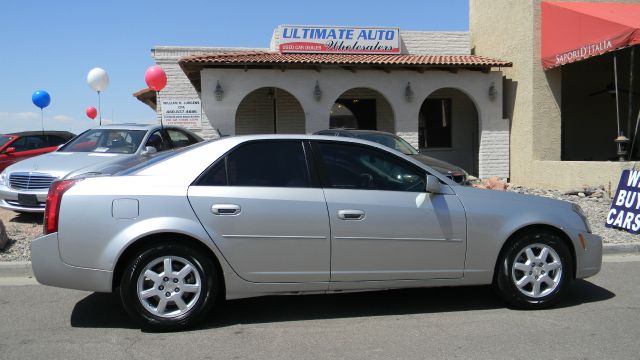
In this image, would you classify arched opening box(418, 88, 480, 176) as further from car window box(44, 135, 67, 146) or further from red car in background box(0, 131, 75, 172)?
red car in background box(0, 131, 75, 172)

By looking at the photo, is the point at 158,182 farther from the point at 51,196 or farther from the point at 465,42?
the point at 465,42

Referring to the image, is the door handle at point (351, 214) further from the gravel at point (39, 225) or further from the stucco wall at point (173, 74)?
the stucco wall at point (173, 74)

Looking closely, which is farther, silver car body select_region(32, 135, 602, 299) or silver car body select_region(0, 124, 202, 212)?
silver car body select_region(0, 124, 202, 212)

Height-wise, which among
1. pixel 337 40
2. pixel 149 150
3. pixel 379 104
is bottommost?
pixel 149 150

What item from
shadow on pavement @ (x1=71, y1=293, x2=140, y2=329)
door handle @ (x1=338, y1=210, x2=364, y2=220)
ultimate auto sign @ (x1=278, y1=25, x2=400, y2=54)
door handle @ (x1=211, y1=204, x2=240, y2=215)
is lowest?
shadow on pavement @ (x1=71, y1=293, x2=140, y2=329)

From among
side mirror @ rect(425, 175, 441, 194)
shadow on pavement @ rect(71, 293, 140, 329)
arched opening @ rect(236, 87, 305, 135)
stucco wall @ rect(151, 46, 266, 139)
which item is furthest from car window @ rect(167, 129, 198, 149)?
stucco wall @ rect(151, 46, 266, 139)

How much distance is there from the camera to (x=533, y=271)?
4824 mm

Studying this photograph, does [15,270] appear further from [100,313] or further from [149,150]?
[149,150]

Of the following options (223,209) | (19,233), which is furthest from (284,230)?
Result: (19,233)

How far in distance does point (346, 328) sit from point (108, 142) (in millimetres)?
6072

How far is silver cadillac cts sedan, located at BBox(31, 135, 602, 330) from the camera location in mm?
4242

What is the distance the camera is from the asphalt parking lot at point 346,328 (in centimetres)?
397

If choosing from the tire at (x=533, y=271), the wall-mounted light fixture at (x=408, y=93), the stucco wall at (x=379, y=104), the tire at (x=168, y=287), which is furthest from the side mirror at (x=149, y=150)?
the stucco wall at (x=379, y=104)

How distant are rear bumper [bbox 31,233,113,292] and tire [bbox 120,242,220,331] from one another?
0.17m
